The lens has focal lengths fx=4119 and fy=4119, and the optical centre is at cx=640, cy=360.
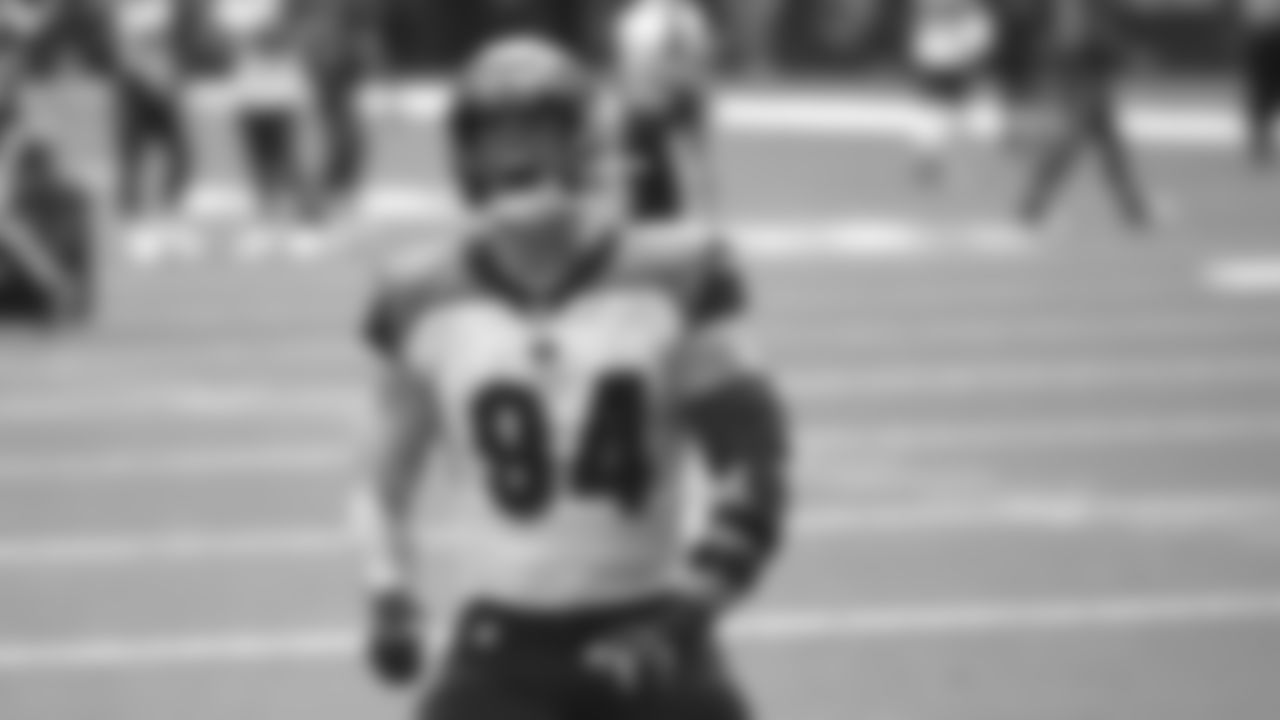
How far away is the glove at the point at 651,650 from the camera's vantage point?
5676 mm

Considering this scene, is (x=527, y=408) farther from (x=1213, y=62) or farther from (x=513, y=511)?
(x=1213, y=62)

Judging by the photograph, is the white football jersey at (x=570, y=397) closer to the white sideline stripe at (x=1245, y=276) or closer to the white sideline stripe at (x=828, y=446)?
the white sideline stripe at (x=828, y=446)

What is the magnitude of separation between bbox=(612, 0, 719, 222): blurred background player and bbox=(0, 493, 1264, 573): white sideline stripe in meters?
10.6

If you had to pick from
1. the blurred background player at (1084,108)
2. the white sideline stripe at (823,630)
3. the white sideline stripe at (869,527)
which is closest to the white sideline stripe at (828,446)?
the white sideline stripe at (869,527)

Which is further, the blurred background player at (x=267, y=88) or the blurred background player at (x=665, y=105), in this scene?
the blurred background player at (x=267, y=88)

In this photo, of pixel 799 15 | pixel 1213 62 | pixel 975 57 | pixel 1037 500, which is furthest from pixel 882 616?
pixel 799 15

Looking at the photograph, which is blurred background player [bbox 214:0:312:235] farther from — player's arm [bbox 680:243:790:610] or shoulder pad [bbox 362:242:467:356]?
player's arm [bbox 680:243:790:610]

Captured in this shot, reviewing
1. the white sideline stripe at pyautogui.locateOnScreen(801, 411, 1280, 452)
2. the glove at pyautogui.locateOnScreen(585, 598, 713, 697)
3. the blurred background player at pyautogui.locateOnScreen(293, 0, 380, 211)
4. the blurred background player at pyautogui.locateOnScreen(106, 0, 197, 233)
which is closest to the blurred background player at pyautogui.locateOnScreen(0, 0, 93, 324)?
the blurred background player at pyautogui.locateOnScreen(106, 0, 197, 233)

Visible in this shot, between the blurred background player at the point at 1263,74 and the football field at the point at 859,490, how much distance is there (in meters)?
7.74

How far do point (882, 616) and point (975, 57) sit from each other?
2360cm

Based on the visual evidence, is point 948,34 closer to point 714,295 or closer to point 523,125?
point 714,295

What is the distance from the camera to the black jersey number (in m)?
5.81

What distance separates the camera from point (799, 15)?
2299 inches

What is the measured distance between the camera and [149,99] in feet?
89.0
